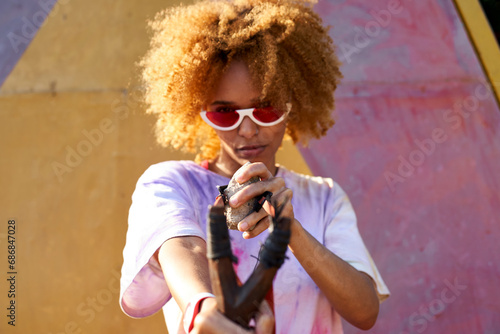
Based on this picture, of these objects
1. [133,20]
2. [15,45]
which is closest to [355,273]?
[133,20]

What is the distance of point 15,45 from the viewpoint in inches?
102

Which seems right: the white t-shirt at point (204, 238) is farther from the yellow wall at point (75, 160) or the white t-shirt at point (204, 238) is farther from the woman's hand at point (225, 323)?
the yellow wall at point (75, 160)

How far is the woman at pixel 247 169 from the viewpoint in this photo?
1.43m

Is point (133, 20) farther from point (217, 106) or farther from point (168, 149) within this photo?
point (217, 106)

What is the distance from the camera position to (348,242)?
169cm

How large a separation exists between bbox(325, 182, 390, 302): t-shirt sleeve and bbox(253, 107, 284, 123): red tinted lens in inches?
15.3

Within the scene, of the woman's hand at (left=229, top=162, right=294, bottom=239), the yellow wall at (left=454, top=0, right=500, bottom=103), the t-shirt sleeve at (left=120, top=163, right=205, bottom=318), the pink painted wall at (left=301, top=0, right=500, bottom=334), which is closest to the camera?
the woman's hand at (left=229, top=162, right=294, bottom=239)

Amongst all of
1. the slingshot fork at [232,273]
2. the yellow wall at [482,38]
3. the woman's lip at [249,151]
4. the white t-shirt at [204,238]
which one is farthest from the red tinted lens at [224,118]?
the yellow wall at [482,38]

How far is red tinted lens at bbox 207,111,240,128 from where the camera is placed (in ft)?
5.59

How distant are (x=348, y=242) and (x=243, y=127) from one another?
535 millimetres

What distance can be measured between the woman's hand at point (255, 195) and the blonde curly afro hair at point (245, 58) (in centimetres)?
53

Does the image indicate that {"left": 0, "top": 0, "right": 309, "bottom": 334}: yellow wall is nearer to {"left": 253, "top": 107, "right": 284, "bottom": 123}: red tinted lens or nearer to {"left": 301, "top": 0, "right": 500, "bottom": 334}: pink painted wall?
{"left": 301, "top": 0, "right": 500, "bottom": 334}: pink painted wall

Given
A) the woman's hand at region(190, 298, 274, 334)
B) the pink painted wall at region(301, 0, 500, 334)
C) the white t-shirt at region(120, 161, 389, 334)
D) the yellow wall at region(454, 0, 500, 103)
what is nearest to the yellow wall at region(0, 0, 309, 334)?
the pink painted wall at region(301, 0, 500, 334)

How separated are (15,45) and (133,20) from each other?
63cm
